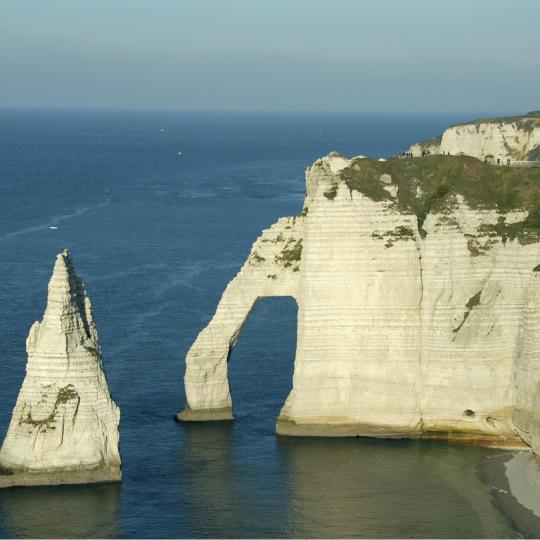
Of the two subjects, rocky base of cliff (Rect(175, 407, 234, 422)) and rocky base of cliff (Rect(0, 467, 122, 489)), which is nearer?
rocky base of cliff (Rect(0, 467, 122, 489))

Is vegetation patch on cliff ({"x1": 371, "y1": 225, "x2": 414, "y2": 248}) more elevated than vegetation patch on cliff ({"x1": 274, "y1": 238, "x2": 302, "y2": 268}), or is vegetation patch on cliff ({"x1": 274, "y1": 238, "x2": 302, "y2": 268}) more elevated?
vegetation patch on cliff ({"x1": 371, "y1": 225, "x2": 414, "y2": 248})

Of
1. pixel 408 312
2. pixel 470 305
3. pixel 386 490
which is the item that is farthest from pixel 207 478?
pixel 470 305

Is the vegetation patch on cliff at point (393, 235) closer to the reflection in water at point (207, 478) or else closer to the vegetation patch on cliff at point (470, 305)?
the vegetation patch on cliff at point (470, 305)

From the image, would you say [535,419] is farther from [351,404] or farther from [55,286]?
[55,286]

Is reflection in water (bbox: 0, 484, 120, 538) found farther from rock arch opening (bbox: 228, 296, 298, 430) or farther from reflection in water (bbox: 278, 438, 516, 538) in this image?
rock arch opening (bbox: 228, 296, 298, 430)

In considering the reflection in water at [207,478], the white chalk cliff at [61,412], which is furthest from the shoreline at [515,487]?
the white chalk cliff at [61,412]

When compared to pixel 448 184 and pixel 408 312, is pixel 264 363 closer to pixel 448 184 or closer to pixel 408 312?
pixel 408 312

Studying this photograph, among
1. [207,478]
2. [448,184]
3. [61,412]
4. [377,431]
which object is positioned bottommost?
[207,478]

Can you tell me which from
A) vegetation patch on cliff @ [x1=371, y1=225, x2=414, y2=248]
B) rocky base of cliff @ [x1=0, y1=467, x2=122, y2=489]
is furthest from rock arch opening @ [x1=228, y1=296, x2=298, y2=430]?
rocky base of cliff @ [x1=0, y1=467, x2=122, y2=489]
